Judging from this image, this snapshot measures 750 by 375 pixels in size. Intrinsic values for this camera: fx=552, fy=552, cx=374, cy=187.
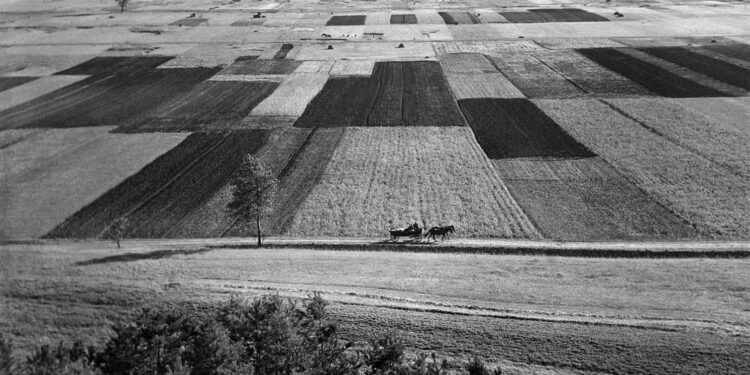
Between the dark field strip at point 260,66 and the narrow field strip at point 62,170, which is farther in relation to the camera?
the dark field strip at point 260,66

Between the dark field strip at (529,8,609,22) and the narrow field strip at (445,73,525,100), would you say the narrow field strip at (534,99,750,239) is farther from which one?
the dark field strip at (529,8,609,22)

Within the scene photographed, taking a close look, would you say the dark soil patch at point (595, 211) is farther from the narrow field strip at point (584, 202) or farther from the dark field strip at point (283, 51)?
the dark field strip at point (283, 51)

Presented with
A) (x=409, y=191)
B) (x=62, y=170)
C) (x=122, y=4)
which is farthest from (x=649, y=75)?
(x=122, y=4)

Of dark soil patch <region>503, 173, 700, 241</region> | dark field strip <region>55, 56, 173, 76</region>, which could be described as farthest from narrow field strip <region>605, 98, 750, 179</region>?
dark field strip <region>55, 56, 173, 76</region>

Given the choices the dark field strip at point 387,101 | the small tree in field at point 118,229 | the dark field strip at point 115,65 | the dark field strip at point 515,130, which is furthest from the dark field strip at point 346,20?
the small tree in field at point 118,229

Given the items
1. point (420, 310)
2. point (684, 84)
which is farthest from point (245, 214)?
point (684, 84)

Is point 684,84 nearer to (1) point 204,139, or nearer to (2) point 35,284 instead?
(1) point 204,139
